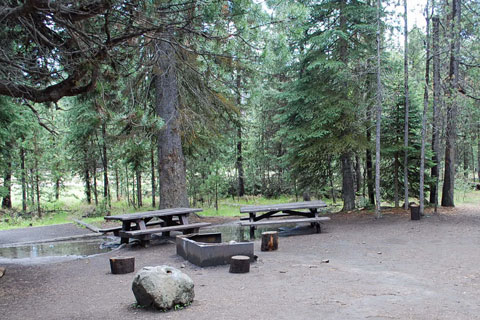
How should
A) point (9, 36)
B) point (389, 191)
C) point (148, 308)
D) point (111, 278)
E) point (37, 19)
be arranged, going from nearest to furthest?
point (148, 308) < point (37, 19) < point (9, 36) < point (111, 278) < point (389, 191)

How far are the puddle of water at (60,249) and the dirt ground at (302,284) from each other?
104 centimetres

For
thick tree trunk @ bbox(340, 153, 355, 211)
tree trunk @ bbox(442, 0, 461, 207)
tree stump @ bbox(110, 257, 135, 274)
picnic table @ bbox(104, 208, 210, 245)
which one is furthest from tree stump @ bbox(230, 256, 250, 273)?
tree trunk @ bbox(442, 0, 461, 207)

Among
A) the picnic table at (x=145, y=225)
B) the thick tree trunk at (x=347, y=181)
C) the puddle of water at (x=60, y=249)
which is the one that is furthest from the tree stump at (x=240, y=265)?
the thick tree trunk at (x=347, y=181)

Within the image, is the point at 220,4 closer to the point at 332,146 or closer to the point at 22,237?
the point at 332,146

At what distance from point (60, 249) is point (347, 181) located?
10.5m

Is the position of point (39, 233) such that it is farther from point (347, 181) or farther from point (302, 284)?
point (347, 181)

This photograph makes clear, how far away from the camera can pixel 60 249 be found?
35.2ft

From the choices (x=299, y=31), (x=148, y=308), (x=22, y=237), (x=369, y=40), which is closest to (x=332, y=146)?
(x=369, y=40)

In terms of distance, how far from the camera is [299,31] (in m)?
6.31

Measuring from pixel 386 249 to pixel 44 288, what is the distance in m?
7.12

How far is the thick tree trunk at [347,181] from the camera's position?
14713 millimetres

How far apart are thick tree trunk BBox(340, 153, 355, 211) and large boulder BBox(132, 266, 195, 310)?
10717 millimetres

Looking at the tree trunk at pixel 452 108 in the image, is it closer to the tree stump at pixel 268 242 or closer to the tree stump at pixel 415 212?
the tree stump at pixel 415 212

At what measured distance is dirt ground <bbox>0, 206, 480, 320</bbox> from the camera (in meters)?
4.69
